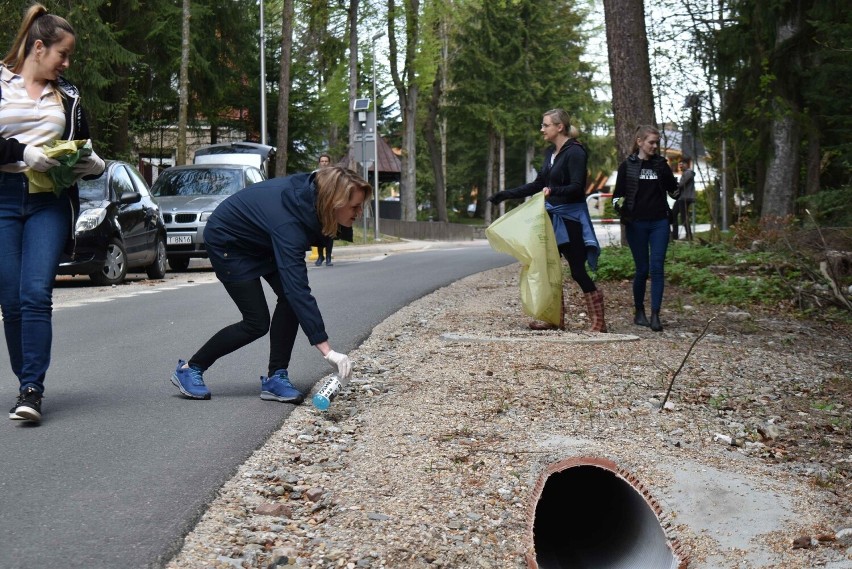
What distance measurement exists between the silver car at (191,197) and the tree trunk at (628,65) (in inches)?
262

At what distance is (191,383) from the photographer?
21.2 feet

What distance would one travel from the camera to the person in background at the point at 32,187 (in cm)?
553

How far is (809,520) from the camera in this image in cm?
461

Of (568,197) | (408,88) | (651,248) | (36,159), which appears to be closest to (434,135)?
(408,88)

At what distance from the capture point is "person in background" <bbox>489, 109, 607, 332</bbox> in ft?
30.0

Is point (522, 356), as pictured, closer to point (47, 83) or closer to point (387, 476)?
point (387, 476)

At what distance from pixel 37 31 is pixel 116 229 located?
9.90 meters

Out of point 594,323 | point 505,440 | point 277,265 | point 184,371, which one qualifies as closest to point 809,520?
point 505,440

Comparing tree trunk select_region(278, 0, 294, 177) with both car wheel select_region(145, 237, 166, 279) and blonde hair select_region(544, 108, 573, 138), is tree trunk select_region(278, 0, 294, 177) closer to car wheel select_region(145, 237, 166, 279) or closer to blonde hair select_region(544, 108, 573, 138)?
car wheel select_region(145, 237, 166, 279)

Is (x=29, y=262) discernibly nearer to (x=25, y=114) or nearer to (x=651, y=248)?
(x=25, y=114)

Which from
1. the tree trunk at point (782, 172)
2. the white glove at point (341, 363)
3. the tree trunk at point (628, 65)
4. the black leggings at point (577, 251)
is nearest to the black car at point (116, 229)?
the tree trunk at point (628, 65)

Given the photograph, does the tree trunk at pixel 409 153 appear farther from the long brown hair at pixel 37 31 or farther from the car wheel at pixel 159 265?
the long brown hair at pixel 37 31

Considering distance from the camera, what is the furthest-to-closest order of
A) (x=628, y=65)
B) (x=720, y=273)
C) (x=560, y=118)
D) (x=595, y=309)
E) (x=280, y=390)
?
(x=628, y=65)
(x=720, y=273)
(x=595, y=309)
(x=560, y=118)
(x=280, y=390)

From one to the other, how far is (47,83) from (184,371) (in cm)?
182
